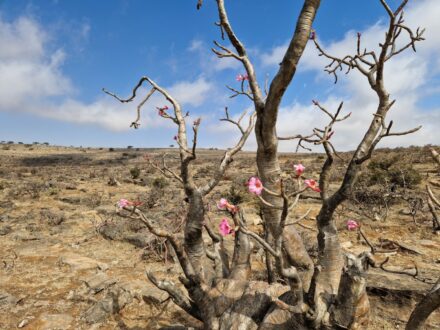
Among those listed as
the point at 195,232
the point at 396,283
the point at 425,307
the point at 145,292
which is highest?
the point at 195,232

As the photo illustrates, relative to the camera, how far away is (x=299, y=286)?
7.98 ft

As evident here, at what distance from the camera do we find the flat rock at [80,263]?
263 inches

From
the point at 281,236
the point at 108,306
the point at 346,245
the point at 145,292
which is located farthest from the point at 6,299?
the point at 346,245

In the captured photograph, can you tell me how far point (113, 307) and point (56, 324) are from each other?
84 centimetres

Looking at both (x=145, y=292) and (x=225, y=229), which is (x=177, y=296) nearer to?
(x=225, y=229)

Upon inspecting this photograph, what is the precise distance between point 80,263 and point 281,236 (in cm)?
611

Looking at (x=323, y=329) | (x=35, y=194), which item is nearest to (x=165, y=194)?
(x=35, y=194)

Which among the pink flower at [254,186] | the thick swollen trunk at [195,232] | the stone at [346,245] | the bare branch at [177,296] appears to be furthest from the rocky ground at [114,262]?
the thick swollen trunk at [195,232]

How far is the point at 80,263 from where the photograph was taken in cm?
688

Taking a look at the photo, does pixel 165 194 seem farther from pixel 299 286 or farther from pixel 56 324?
pixel 299 286

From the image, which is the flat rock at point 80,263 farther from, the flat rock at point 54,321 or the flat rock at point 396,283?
the flat rock at point 396,283

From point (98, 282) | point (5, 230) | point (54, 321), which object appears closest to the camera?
point (54, 321)

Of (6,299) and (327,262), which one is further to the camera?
(6,299)

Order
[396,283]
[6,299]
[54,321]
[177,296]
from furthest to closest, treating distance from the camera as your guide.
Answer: [6,299], [54,321], [396,283], [177,296]
